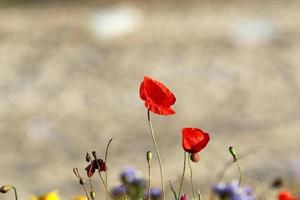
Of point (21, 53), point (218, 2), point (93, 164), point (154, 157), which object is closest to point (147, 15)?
point (218, 2)

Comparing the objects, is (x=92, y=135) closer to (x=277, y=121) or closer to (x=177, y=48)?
(x=277, y=121)

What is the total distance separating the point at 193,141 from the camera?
89.4 inches

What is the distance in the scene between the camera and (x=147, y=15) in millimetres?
12562

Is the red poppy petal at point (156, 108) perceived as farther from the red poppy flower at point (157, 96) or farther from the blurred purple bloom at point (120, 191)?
the blurred purple bloom at point (120, 191)

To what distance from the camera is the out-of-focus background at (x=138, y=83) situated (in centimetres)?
830

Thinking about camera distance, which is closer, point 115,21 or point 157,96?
point 157,96

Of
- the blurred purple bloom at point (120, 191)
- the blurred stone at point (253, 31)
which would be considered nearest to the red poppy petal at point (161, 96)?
the blurred purple bloom at point (120, 191)

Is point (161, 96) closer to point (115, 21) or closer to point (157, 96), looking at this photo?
point (157, 96)

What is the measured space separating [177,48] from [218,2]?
187 cm

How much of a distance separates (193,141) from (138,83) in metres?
8.03

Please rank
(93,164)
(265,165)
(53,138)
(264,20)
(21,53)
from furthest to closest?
1. (264,20)
2. (21,53)
3. (53,138)
4. (265,165)
5. (93,164)

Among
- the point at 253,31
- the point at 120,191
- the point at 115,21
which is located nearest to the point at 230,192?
the point at 120,191

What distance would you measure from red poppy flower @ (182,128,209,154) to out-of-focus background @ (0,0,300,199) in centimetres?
398

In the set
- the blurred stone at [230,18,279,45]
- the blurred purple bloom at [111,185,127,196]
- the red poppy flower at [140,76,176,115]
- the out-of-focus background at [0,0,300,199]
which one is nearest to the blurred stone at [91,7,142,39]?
the out-of-focus background at [0,0,300,199]
